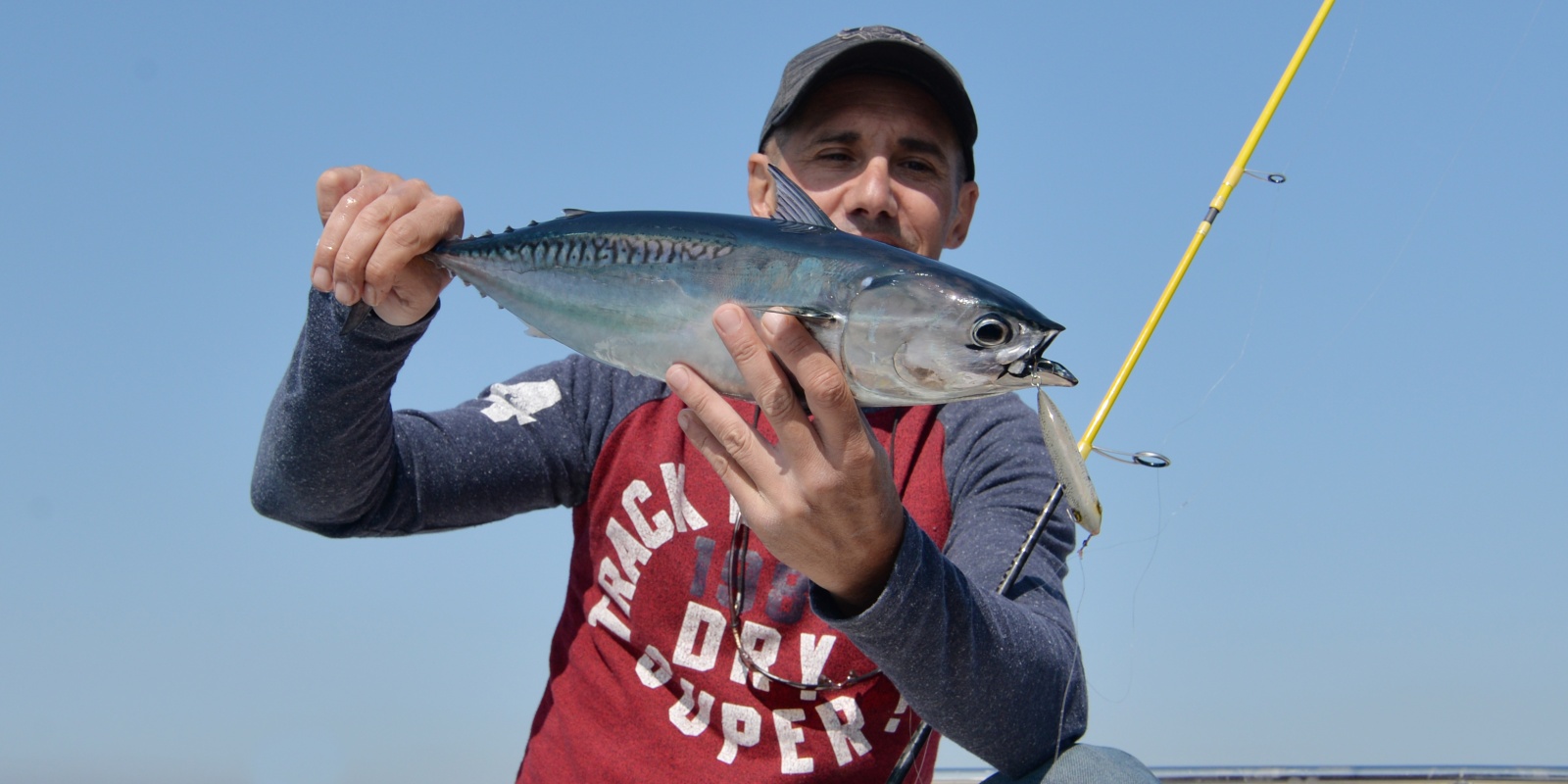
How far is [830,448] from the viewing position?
92.8 inches

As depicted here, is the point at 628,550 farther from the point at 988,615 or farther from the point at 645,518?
the point at 988,615

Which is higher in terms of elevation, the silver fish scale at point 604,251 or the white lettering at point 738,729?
the silver fish scale at point 604,251

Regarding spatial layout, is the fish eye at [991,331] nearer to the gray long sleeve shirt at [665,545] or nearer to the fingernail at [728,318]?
the fingernail at [728,318]

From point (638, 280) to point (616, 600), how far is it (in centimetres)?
160

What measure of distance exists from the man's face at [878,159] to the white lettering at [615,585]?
1.41m

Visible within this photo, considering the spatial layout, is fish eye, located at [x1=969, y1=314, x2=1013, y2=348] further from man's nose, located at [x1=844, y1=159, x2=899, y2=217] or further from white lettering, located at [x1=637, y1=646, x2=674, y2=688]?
white lettering, located at [x1=637, y1=646, x2=674, y2=688]

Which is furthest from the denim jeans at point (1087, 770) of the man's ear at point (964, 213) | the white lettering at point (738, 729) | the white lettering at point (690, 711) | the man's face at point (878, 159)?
the man's ear at point (964, 213)

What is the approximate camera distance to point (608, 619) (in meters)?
3.68

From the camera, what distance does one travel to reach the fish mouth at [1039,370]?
2072mm

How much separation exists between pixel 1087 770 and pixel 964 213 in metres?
2.42

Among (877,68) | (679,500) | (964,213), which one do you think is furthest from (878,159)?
(679,500)

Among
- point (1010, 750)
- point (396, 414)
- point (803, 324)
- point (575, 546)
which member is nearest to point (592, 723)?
point (575, 546)

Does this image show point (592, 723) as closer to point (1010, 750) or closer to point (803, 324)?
point (1010, 750)

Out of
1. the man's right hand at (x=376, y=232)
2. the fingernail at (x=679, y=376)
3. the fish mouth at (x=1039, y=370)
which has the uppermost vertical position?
the fish mouth at (x=1039, y=370)
